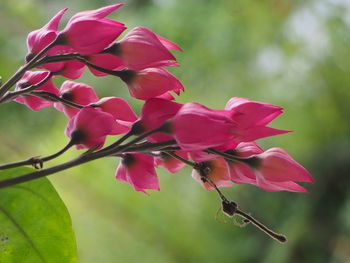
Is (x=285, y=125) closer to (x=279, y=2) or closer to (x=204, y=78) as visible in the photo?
(x=204, y=78)

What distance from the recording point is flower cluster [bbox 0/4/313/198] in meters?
0.22

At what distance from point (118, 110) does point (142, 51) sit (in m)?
0.04

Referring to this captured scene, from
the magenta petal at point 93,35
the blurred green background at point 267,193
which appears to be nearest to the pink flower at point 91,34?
the magenta petal at point 93,35

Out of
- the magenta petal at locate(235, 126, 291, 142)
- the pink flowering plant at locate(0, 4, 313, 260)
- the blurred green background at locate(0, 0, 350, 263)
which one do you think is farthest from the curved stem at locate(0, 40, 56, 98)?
the blurred green background at locate(0, 0, 350, 263)

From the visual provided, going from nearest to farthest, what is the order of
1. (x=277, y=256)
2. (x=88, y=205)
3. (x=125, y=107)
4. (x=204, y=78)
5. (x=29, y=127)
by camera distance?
(x=125, y=107)
(x=277, y=256)
(x=88, y=205)
(x=204, y=78)
(x=29, y=127)

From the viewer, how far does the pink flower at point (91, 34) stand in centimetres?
24

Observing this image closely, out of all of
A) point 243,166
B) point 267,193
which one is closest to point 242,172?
point 243,166

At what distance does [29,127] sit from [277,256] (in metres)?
1.16

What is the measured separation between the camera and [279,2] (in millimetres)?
2057

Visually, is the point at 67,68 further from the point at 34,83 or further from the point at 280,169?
the point at 280,169

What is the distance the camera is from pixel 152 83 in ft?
0.82

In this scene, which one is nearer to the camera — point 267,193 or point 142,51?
point 142,51

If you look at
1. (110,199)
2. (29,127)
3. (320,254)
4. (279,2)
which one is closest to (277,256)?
(320,254)

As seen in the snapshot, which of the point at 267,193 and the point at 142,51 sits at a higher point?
the point at 142,51
